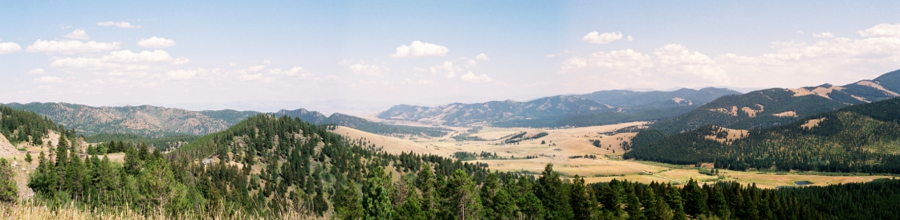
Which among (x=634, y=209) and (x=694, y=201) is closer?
(x=634, y=209)

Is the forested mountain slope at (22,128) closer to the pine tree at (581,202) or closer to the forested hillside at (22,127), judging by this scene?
the forested hillside at (22,127)

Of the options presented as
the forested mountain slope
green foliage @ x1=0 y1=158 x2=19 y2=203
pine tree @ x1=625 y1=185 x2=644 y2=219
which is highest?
the forested mountain slope

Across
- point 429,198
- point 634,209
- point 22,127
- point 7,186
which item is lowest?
point 634,209

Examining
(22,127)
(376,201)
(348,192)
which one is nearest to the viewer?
(376,201)

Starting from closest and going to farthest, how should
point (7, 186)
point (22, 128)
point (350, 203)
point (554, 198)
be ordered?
point (7, 186) → point (350, 203) → point (554, 198) → point (22, 128)

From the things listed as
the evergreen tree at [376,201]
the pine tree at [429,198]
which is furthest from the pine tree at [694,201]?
the evergreen tree at [376,201]

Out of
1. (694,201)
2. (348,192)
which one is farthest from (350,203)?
(694,201)

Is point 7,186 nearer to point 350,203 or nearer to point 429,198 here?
point 350,203

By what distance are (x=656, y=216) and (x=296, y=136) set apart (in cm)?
13932

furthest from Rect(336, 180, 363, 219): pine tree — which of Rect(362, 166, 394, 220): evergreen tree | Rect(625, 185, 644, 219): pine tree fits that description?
Rect(625, 185, 644, 219): pine tree

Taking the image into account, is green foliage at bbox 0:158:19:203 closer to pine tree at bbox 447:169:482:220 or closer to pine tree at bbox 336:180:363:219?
pine tree at bbox 336:180:363:219

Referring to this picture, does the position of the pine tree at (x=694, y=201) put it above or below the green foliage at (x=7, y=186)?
below

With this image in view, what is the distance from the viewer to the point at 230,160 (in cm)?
13462

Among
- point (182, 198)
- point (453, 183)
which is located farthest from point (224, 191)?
point (453, 183)
